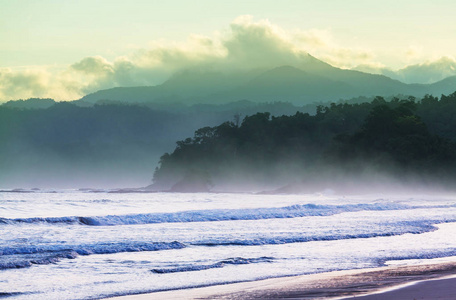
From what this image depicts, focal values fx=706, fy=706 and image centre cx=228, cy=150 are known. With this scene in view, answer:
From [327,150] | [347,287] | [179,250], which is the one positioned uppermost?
[327,150]

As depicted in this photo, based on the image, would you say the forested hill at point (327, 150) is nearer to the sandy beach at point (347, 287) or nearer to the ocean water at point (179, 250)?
the ocean water at point (179, 250)

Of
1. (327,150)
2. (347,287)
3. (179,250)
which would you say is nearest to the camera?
(347,287)

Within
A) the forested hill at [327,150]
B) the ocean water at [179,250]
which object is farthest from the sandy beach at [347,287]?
the forested hill at [327,150]

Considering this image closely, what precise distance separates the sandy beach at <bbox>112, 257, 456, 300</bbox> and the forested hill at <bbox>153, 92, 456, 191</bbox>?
248 feet

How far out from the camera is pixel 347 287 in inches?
475

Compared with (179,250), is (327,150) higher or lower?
higher

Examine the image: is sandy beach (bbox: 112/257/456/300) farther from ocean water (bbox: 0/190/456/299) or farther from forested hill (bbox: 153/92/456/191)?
forested hill (bbox: 153/92/456/191)

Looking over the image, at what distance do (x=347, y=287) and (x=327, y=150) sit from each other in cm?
8917

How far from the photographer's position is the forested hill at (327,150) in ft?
298

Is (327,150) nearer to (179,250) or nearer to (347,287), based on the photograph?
(179,250)

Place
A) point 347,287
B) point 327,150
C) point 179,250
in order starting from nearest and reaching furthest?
point 347,287 → point 179,250 → point 327,150

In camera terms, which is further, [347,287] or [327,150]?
[327,150]

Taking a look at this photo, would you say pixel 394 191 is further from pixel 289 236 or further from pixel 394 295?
pixel 394 295

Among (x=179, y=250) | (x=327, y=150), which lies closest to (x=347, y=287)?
(x=179, y=250)
